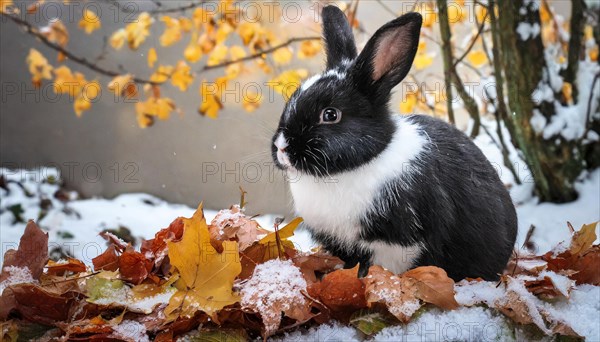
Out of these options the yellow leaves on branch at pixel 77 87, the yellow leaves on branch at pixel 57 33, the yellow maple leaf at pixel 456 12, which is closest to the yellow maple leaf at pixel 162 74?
the yellow leaves on branch at pixel 77 87

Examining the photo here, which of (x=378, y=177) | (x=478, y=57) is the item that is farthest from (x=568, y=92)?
(x=378, y=177)

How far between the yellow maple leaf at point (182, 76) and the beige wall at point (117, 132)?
77 mm

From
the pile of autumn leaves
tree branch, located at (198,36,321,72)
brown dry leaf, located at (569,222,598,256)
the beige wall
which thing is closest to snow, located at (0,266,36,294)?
the pile of autumn leaves

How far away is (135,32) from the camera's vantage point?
2.43 metres

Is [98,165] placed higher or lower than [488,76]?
lower

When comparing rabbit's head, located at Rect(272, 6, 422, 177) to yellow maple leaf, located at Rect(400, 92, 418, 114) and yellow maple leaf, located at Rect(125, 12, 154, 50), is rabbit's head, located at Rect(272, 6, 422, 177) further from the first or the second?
yellow maple leaf, located at Rect(125, 12, 154, 50)

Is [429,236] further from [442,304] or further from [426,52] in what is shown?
[426,52]

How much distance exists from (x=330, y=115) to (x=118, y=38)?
1.76 metres

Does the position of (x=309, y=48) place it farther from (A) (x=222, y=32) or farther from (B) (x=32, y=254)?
(B) (x=32, y=254)

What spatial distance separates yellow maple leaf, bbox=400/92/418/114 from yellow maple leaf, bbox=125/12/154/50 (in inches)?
41.9

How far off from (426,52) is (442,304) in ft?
6.19

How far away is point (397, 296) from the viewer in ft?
2.68

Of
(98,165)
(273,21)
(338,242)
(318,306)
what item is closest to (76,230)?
(98,165)

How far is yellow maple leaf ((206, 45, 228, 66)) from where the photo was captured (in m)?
2.53
